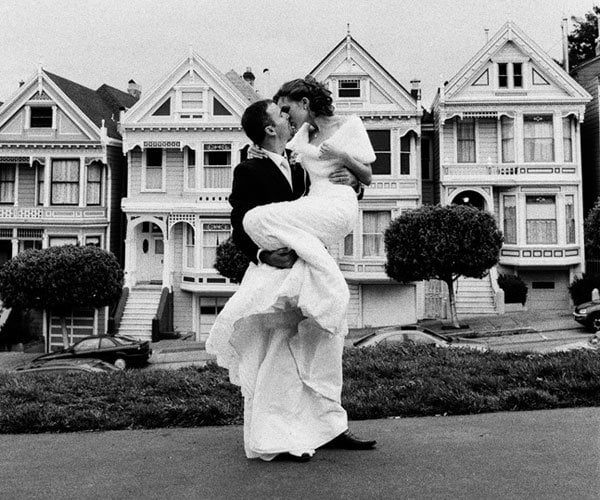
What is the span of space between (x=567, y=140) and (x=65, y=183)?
23735mm

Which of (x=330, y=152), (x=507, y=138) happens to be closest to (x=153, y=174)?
(x=507, y=138)

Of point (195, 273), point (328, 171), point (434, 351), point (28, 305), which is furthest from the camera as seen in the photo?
point (195, 273)

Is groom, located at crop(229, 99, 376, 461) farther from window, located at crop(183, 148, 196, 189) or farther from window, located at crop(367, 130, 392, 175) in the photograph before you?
window, located at crop(183, 148, 196, 189)

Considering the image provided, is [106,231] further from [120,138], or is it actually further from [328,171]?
[328,171]

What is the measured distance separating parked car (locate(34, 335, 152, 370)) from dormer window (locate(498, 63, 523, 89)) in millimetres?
20008

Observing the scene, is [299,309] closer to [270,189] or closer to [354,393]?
[270,189]

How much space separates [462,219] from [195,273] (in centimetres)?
1304

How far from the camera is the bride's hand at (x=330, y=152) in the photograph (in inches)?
189

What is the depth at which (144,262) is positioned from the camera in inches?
1292

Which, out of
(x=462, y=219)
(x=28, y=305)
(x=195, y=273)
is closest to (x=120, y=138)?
(x=195, y=273)

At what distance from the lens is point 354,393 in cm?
702

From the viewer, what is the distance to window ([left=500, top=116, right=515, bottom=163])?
30.5 metres

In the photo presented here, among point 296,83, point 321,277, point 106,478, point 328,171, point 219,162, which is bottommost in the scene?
point 106,478

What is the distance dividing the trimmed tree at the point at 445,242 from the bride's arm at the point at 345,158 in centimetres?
1917
